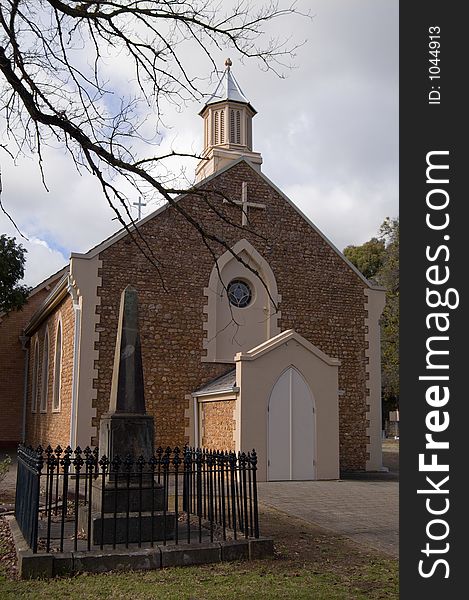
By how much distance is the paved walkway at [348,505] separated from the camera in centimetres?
1010

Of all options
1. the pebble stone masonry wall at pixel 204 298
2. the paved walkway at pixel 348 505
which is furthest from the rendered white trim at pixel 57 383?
the paved walkway at pixel 348 505

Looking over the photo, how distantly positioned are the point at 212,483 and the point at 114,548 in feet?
4.98

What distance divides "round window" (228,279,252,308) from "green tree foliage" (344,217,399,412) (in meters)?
18.3

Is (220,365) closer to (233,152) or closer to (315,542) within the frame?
(233,152)

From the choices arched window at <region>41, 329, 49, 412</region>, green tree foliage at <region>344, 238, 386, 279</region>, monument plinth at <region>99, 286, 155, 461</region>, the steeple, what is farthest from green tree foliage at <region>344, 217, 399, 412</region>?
monument plinth at <region>99, 286, 155, 461</region>

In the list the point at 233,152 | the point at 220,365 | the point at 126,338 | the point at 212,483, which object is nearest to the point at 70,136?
the point at 126,338

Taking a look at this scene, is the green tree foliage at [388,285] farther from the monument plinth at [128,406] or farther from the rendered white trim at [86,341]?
the monument plinth at [128,406]

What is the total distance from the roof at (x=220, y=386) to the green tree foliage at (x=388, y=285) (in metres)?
20.1

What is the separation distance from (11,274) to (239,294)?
10.1 m

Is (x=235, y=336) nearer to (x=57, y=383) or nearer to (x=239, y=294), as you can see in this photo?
(x=239, y=294)

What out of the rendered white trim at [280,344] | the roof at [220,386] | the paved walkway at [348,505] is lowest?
the paved walkway at [348,505]

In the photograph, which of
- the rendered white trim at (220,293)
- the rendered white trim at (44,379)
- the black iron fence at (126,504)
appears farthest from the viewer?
the rendered white trim at (44,379)

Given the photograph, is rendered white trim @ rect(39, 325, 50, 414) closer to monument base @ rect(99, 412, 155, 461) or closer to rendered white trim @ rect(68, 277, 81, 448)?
rendered white trim @ rect(68, 277, 81, 448)

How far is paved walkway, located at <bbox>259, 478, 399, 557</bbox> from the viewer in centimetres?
1010
